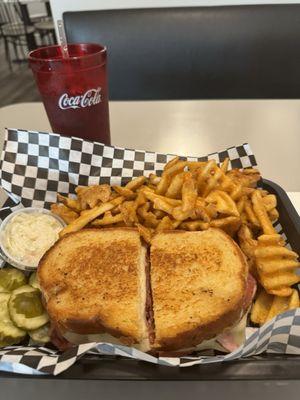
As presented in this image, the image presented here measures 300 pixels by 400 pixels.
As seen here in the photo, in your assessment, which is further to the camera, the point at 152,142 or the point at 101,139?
the point at 152,142

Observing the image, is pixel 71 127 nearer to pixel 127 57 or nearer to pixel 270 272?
pixel 270 272

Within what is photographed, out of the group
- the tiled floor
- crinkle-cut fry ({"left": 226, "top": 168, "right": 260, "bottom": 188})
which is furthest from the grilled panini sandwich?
the tiled floor

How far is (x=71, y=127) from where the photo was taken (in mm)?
1398

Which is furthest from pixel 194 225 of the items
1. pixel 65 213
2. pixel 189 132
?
pixel 189 132

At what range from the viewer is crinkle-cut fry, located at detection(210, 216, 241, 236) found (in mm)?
1089

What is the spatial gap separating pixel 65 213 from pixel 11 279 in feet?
0.84

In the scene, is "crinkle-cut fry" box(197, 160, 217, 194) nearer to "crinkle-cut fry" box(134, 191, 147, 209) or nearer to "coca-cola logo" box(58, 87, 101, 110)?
"crinkle-cut fry" box(134, 191, 147, 209)

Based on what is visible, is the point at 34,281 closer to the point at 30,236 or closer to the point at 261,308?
the point at 30,236

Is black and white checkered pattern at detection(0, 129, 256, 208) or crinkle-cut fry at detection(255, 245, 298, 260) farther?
black and white checkered pattern at detection(0, 129, 256, 208)

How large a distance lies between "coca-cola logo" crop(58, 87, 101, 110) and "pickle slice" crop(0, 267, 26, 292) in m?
0.58

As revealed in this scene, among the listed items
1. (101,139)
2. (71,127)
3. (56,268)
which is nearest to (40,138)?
(71,127)

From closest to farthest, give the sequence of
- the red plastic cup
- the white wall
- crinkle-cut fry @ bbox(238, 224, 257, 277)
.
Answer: crinkle-cut fry @ bbox(238, 224, 257, 277) → the red plastic cup → the white wall

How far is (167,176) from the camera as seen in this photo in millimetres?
1183

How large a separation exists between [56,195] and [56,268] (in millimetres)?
A: 414
